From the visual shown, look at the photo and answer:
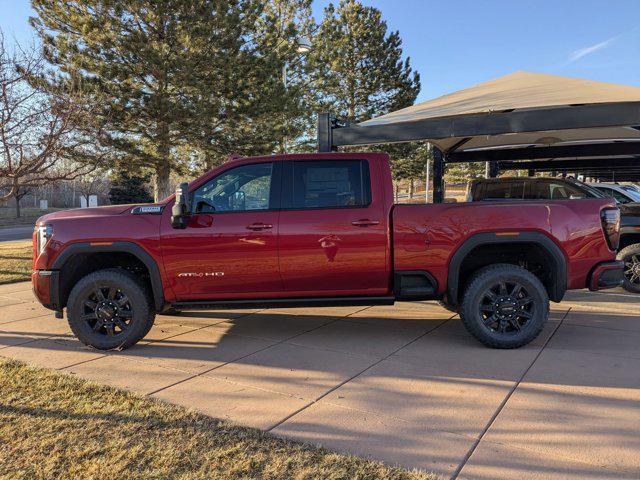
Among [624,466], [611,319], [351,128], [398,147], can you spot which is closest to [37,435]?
[624,466]

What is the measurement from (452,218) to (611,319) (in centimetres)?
294

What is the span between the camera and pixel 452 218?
4676 mm

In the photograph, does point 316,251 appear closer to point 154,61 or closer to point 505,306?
point 505,306

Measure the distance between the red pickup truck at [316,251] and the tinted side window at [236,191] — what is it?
0.01 metres

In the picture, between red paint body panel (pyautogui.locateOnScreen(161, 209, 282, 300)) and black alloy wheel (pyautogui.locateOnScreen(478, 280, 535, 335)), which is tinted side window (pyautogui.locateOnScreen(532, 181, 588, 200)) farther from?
red paint body panel (pyautogui.locateOnScreen(161, 209, 282, 300))

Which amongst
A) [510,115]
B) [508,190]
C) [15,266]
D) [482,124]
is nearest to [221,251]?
[482,124]

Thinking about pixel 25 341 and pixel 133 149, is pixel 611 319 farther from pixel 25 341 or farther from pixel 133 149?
pixel 133 149

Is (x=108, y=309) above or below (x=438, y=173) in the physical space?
below

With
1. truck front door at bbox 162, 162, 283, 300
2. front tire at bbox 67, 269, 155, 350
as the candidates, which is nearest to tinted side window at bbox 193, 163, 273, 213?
truck front door at bbox 162, 162, 283, 300

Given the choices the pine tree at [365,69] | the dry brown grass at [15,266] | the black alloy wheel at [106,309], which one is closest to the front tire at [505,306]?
the black alloy wheel at [106,309]

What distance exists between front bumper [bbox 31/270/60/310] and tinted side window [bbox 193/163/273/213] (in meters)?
1.55

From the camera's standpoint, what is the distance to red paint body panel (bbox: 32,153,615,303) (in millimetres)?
4656

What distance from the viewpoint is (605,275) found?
4703 millimetres

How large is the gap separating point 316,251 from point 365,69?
25372 millimetres
